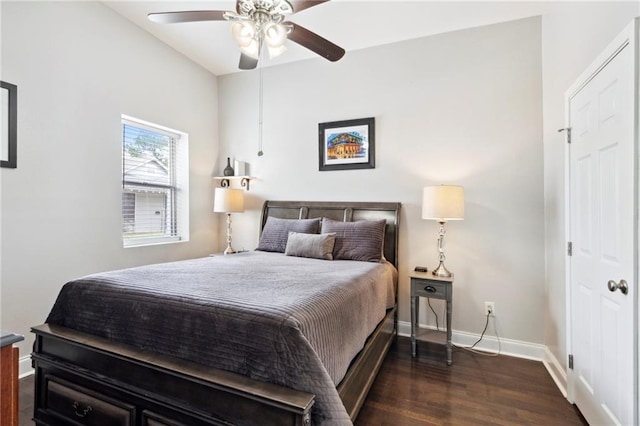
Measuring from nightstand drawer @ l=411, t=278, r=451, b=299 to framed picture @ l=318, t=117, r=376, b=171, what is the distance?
1.36 metres

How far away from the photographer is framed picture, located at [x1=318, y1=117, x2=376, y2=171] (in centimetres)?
337

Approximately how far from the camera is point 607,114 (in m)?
1.59

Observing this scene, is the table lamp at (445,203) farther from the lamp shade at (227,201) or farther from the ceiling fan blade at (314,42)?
the lamp shade at (227,201)

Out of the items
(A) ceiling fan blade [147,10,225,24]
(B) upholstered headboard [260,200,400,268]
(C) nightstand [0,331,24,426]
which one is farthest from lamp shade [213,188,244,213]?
(C) nightstand [0,331,24,426]

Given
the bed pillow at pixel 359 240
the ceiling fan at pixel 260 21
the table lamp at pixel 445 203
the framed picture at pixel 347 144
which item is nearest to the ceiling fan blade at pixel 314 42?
the ceiling fan at pixel 260 21

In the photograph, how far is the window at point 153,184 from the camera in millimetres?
3291

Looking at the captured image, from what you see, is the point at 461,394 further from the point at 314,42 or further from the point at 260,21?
the point at 260,21

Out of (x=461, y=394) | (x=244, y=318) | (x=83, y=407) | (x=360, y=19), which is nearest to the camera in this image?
(x=244, y=318)

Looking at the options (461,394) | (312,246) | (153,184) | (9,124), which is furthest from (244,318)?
(153,184)

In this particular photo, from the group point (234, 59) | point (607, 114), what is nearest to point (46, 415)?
point (607, 114)

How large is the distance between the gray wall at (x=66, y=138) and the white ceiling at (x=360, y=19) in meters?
0.36

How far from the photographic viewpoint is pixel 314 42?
7.06 ft

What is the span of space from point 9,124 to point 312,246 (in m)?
2.56

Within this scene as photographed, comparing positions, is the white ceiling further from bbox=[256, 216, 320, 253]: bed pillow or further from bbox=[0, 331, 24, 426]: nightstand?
bbox=[0, 331, 24, 426]: nightstand
